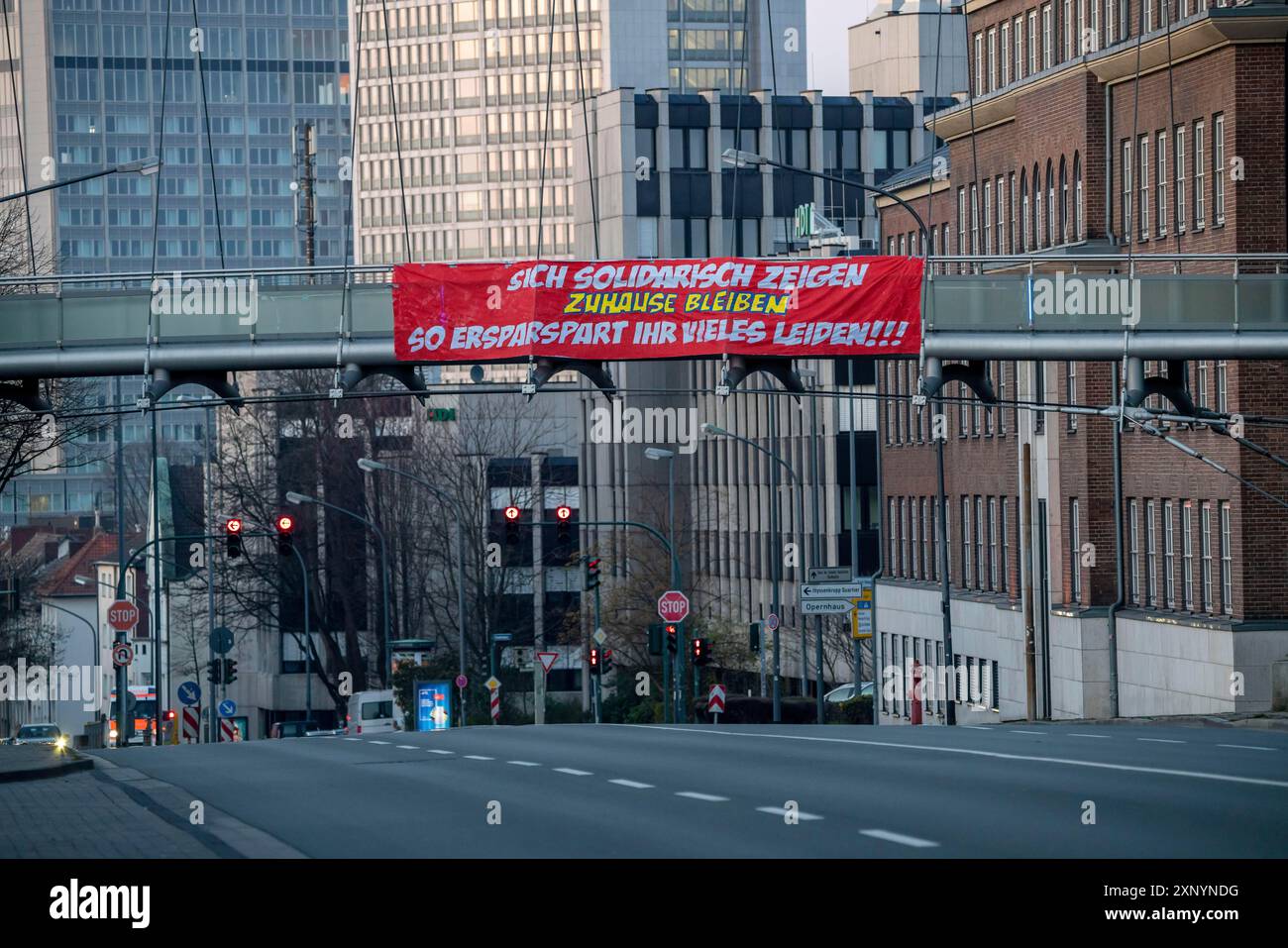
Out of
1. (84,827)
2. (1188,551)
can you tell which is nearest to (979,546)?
(1188,551)

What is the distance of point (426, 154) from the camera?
6412 inches

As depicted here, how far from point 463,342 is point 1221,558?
19.2 meters

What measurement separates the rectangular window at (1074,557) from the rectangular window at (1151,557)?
273 centimetres

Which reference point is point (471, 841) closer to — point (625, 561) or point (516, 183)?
point (625, 561)

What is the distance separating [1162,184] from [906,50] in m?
68.6

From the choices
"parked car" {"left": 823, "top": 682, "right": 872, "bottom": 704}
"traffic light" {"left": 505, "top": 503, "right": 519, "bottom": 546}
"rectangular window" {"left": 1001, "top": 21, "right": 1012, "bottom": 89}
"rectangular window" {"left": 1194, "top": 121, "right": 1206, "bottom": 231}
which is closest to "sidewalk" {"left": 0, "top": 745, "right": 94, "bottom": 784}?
"traffic light" {"left": 505, "top": 503, "right": 519, "bottom": 546}

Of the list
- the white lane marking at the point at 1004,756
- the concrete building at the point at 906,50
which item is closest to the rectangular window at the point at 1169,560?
the white lane marking at the point at 1004,756

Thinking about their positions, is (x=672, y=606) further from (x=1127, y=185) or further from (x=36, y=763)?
(x=36, y=763)

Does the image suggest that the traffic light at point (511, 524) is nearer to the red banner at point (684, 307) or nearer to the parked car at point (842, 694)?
the parked car at point (842, 694)

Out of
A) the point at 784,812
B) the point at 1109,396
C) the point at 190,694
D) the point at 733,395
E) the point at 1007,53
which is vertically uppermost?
the point at 1007,53

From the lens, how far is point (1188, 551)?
4697 centimetres

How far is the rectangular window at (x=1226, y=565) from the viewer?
44850 millimetres

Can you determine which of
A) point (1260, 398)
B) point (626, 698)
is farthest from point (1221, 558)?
point (626, 698)

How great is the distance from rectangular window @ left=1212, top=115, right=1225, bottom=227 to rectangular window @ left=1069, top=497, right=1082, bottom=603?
30.3 ft
